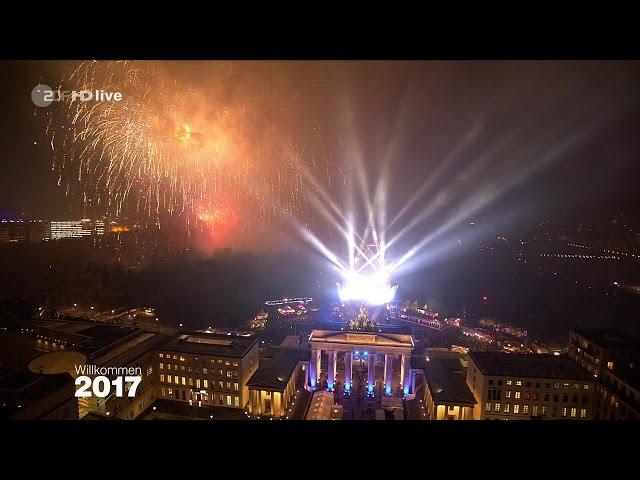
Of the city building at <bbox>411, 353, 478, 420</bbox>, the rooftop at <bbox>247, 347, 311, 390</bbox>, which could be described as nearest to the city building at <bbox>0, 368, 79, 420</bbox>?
the rooftop at <bbox>247, 347, 311, 390</bbox>

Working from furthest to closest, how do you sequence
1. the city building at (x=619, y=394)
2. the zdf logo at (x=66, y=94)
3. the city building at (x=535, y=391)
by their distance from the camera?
the city building at (x=535, y=391)
the city building at (x=619, y=394)
the zdf logo at (x=66, y=94)

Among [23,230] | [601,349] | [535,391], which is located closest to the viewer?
[535,391]

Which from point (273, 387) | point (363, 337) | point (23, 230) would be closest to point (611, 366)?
point (363, 337)

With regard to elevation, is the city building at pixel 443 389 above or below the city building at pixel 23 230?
below

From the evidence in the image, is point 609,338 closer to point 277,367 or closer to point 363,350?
point 363,350

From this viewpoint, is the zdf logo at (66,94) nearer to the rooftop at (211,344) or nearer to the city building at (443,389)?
the rooftop at (211,344)

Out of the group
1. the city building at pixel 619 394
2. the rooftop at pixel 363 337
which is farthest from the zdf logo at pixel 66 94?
the city building at pixel 619 394
